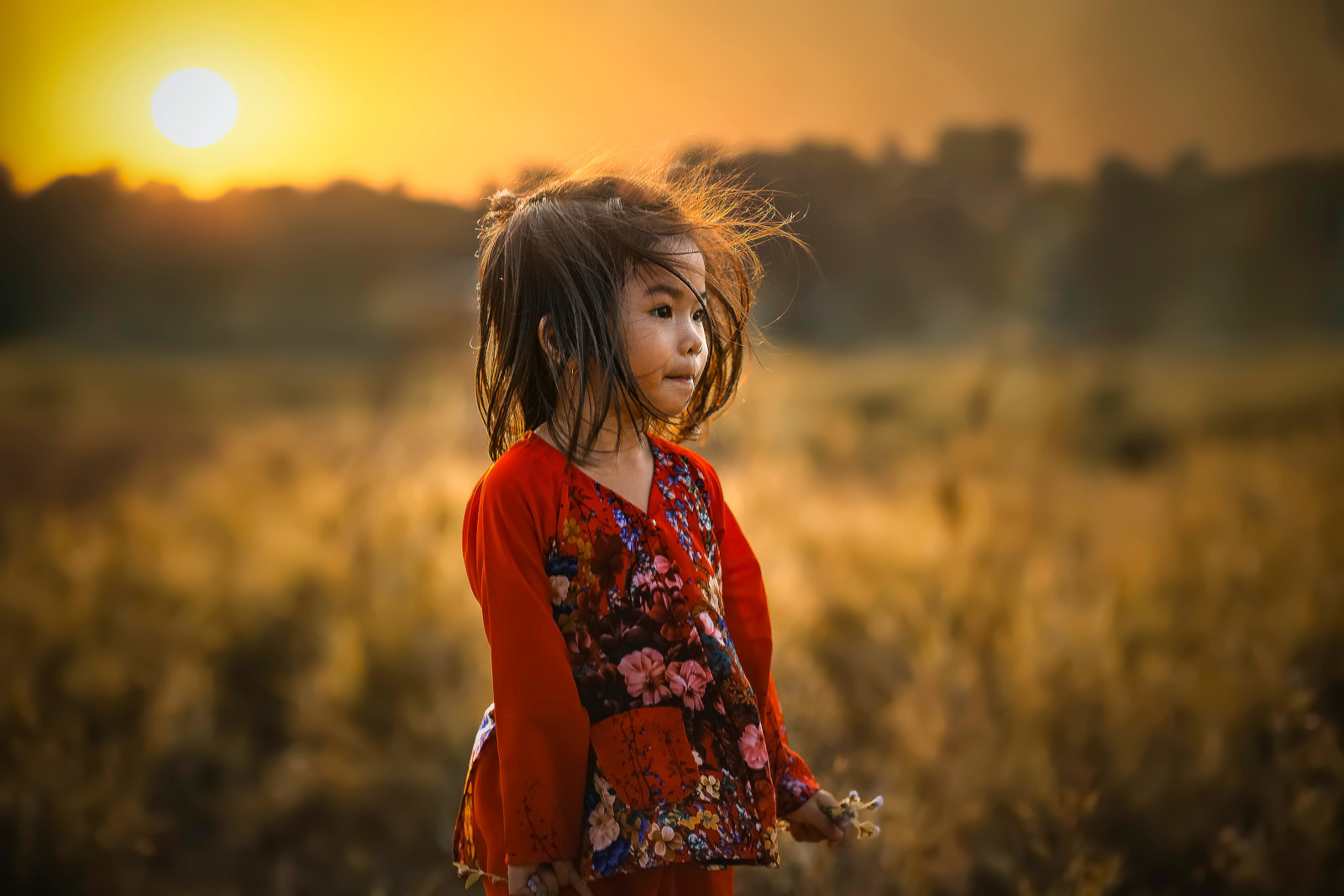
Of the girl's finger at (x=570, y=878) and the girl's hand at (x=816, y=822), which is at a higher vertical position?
the girl's finger at (x=570, y=878)

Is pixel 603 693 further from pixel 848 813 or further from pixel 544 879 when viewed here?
pixel 848 813

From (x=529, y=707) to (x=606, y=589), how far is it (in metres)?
0.12

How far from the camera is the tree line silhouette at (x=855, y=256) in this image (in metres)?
1.41

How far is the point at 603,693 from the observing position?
796mm

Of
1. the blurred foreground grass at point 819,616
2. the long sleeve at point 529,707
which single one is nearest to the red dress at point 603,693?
the long sleeve at point 529,707

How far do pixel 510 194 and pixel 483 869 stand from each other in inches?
23.9

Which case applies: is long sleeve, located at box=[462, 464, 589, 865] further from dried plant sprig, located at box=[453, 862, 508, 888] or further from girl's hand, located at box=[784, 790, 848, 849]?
girl's hand, located at box=[784, 790, 848, 849]

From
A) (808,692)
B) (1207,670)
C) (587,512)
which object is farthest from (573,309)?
(1207,670)

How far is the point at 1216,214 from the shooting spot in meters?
1.63

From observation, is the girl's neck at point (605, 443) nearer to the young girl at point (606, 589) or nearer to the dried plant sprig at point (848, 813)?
the young girl at point (606, 589)

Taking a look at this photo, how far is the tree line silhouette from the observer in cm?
141

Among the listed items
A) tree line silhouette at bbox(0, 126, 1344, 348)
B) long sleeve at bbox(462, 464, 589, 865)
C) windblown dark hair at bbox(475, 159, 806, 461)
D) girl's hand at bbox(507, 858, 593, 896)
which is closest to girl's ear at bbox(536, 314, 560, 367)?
windblown dark hair at bbox(475, 159, 806, 461)

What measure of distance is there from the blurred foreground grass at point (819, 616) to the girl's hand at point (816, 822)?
23.6 inches

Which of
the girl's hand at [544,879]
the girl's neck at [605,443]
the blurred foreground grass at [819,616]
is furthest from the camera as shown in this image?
the blurred foreground grass at [819,616]
